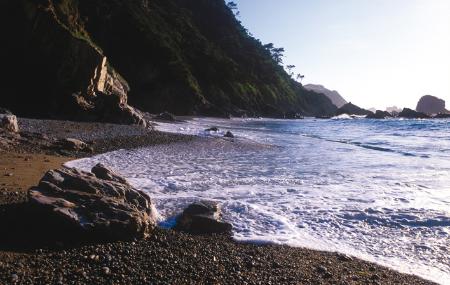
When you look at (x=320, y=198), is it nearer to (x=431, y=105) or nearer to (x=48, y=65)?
(x=48, y=65)

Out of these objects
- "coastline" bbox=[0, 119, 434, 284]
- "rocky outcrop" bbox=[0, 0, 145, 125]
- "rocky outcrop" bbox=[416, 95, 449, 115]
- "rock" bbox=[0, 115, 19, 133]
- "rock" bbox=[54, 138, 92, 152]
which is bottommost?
"coastline" bbox=[0, 119, 434, 284]

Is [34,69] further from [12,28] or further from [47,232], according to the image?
[47,232]

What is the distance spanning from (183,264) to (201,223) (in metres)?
1.53

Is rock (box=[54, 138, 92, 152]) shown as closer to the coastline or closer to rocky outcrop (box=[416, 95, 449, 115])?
the coastline

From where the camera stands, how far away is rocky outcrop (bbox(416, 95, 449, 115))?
17475 centimetres

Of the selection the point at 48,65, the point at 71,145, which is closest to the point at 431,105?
the point at 48,65

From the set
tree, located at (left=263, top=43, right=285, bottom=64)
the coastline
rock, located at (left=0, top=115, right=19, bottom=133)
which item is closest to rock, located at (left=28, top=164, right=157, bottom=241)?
the coastline

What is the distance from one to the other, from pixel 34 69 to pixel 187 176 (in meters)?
20.8

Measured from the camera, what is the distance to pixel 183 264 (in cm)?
501

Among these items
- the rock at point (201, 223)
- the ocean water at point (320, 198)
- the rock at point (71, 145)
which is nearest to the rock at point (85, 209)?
the rock at point (201, 223)

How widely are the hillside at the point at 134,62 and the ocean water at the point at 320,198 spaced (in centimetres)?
1387

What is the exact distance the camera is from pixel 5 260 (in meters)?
4.43

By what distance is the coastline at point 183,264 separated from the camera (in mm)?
4391

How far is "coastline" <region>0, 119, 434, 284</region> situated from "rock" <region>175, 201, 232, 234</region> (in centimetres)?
28
